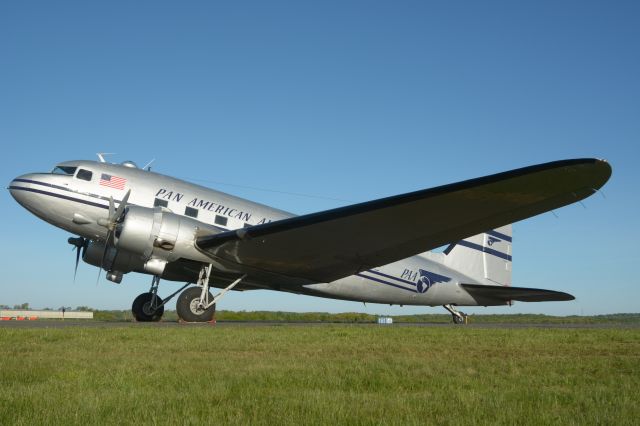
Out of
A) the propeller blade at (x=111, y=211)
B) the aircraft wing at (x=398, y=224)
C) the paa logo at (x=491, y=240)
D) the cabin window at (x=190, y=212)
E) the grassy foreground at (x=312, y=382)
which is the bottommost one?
the grassy foreground at (x=312, y=382)

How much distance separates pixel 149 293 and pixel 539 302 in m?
13.0

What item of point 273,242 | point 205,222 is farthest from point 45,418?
point 205,222

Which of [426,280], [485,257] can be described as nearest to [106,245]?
[426,280]

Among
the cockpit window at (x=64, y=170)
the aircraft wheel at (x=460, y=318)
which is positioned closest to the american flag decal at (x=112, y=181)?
the cockpit window at (x=64, y=170)

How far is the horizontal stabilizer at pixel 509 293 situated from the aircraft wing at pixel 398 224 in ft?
18.8

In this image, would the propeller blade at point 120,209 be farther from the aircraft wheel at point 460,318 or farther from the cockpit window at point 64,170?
the aircraft wheel at point 460,318

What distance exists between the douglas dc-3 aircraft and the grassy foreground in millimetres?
3351

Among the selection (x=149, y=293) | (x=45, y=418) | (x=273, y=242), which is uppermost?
(x=273, y=242)

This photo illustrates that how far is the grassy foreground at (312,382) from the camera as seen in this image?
4156mm

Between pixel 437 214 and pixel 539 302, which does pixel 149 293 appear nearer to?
pixel 437 214

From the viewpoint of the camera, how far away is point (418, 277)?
20250 millimetres

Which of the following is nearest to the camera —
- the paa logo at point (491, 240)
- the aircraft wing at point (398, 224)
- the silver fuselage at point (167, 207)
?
the aircraft wing at point (398, 224)

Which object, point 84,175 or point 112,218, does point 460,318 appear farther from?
point 84,175

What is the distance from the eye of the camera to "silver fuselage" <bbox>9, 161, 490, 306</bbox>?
16594 mm
